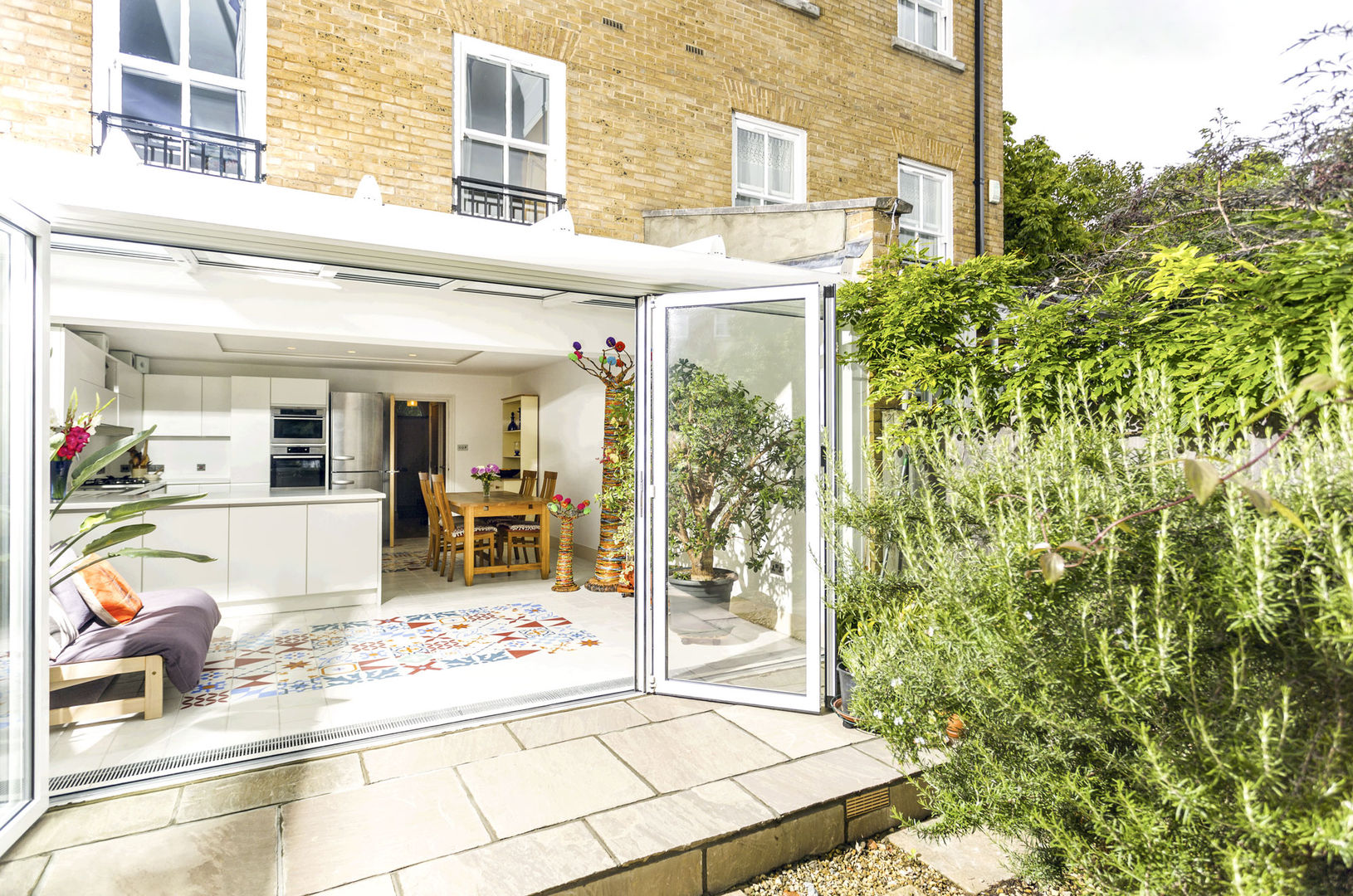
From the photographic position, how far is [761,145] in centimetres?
659

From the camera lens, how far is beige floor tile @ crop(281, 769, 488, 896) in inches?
87.7

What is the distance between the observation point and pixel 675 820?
8.26 ft

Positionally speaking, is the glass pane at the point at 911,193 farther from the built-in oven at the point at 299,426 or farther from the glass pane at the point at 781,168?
the built-in oven at the point at 299,426

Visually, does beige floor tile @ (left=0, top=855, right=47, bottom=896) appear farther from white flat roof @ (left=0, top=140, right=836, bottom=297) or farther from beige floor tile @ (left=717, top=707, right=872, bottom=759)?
beige floor tile @ (left=717, top=707, right=872, bottom=759)

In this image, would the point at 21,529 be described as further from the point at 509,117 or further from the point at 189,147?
the point at 509,117

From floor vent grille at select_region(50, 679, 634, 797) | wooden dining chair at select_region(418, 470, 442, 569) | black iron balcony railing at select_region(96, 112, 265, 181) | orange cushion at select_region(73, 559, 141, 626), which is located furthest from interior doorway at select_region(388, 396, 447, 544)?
Answer: floor vent grille at select_region(50, 679, 634, 797)

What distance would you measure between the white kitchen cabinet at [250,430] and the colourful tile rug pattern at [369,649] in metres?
4.41

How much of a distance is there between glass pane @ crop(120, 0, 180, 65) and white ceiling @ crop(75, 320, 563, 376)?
239 cm

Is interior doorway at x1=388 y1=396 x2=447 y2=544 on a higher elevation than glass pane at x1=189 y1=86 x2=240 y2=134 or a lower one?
lower

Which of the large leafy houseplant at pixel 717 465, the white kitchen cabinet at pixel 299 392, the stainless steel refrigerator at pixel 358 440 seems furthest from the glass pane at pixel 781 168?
the stainless steel refrigerator at pixel 358 440

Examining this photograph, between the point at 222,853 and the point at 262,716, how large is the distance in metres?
1.37

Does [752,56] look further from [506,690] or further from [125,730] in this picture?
[125,730]

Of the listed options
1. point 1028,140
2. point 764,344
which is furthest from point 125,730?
point 1028,140

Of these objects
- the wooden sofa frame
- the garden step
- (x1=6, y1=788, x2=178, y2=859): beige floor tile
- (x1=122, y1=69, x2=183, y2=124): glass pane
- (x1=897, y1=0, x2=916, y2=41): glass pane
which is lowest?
the garden step
